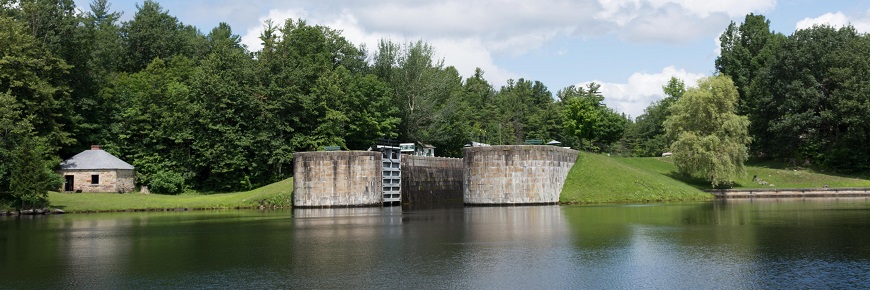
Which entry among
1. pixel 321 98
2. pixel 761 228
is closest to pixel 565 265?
pixel 761 228

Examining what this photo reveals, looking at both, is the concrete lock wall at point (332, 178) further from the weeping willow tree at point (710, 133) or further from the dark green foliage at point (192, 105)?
the weeping willow tree at point (710, 133)

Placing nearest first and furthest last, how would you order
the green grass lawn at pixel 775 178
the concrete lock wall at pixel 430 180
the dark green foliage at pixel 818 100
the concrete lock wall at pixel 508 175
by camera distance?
the concrete lock wall at pixel 508 175 < the concrete lock wall at pixel 430 180 < the green grass lawn at pixel 775 178 < the dark green foliage at pixel 818 100

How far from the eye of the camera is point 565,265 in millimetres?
24188

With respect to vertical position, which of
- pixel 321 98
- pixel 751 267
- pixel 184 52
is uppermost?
pixel 184 52

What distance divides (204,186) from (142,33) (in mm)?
41095

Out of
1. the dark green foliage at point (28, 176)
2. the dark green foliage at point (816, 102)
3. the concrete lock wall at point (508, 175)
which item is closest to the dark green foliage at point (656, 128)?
the dark green foliage at point (816, 102)

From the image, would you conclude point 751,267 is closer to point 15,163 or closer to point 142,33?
point 15,163

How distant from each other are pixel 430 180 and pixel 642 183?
18743 millimetres

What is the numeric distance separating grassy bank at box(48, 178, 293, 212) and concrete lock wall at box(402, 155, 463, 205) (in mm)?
10151

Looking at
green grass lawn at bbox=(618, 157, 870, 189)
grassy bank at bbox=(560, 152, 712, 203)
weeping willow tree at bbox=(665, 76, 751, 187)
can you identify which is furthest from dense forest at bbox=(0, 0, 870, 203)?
grassy bank at bbox=(560, 152, 712, 203)

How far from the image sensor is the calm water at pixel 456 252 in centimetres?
2202

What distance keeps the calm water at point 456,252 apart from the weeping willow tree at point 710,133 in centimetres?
2678

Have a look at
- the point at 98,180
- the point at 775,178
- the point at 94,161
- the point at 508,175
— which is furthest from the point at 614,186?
the point at 94,161

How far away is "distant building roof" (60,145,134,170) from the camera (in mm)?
67562
